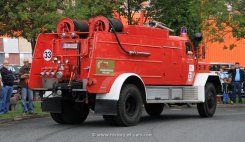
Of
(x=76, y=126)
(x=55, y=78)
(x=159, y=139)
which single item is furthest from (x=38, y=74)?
(x=159, y=139)

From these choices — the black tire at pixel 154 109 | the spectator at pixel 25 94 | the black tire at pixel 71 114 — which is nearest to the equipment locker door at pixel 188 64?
the black tire at pixel 154 109

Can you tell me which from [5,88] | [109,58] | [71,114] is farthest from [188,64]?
[5,88]

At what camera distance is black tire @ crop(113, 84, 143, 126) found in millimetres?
14117

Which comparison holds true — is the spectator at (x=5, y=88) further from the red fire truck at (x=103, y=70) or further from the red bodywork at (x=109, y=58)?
the red bodywork at (x=109, y=58)

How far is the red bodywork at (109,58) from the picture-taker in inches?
550

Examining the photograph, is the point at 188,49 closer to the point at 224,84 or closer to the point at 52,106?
the point at 52,106

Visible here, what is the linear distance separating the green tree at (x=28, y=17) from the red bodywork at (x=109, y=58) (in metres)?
6.25

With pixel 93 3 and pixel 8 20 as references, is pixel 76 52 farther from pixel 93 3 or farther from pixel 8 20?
pixel 93 3

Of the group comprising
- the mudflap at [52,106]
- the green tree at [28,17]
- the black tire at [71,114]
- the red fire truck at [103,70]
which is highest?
the green tree at [28,17]

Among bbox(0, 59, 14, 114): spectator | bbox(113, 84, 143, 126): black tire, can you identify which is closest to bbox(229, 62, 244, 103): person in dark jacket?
bbox(0, 59, 14, 114): spectator

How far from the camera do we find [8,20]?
71.3ft

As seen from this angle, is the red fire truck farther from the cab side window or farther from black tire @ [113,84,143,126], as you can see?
the cab side window

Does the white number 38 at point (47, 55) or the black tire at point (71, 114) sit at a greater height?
the white number 38 at point (47, 55)

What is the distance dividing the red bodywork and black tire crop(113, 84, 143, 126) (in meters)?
0.50
